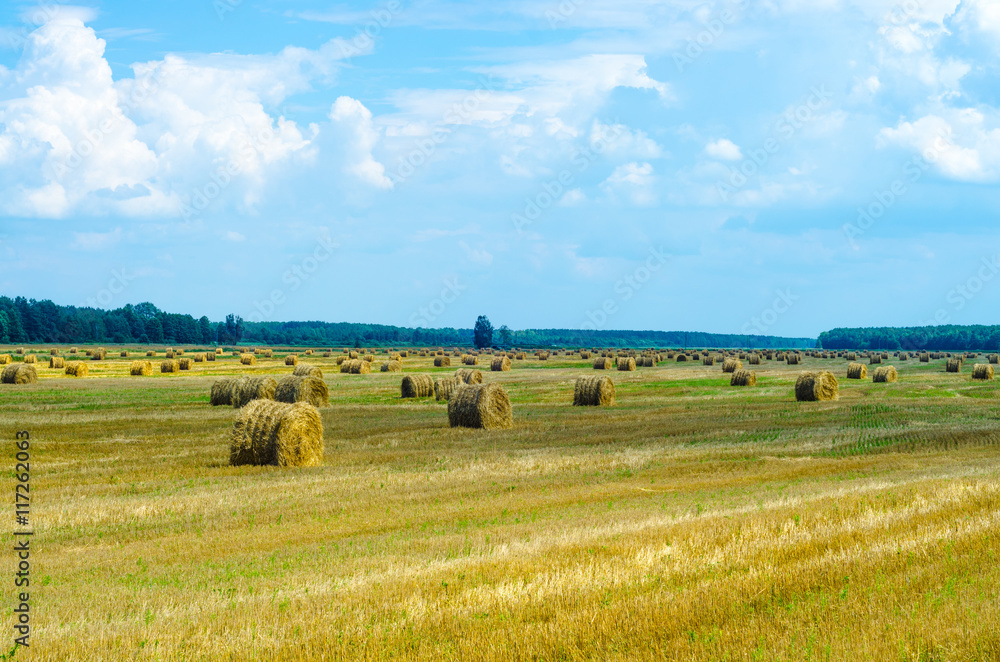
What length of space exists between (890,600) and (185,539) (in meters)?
8.54

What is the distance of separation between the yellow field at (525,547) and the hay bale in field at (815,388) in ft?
37.3

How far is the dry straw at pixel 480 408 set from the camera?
88.6 ft

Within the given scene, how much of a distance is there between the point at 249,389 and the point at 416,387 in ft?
24.8

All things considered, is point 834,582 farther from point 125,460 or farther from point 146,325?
point 146,325

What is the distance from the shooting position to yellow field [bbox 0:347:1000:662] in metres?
7.38

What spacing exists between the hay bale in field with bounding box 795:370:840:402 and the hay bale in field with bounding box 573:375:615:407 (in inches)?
303

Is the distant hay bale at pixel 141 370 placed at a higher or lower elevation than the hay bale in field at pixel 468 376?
lower

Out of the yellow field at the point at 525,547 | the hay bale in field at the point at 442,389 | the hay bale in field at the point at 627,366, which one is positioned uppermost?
the hay bale in field at the point at 627,366

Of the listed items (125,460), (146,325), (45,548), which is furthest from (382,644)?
(146,325)

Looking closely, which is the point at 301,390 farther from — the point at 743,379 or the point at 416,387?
the point at 743,379

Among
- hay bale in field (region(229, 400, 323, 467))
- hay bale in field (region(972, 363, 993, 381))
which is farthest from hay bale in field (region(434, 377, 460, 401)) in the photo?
hay bale in field (region(972, 363, 993, 381))

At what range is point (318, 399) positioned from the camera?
111ft

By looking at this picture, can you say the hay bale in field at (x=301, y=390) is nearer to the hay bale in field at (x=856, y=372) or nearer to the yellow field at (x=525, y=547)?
the yellow field at (x=525, y=547)

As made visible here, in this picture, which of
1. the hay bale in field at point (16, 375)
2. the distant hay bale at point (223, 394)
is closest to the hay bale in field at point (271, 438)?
the distant hay bale at point (223, 394)
